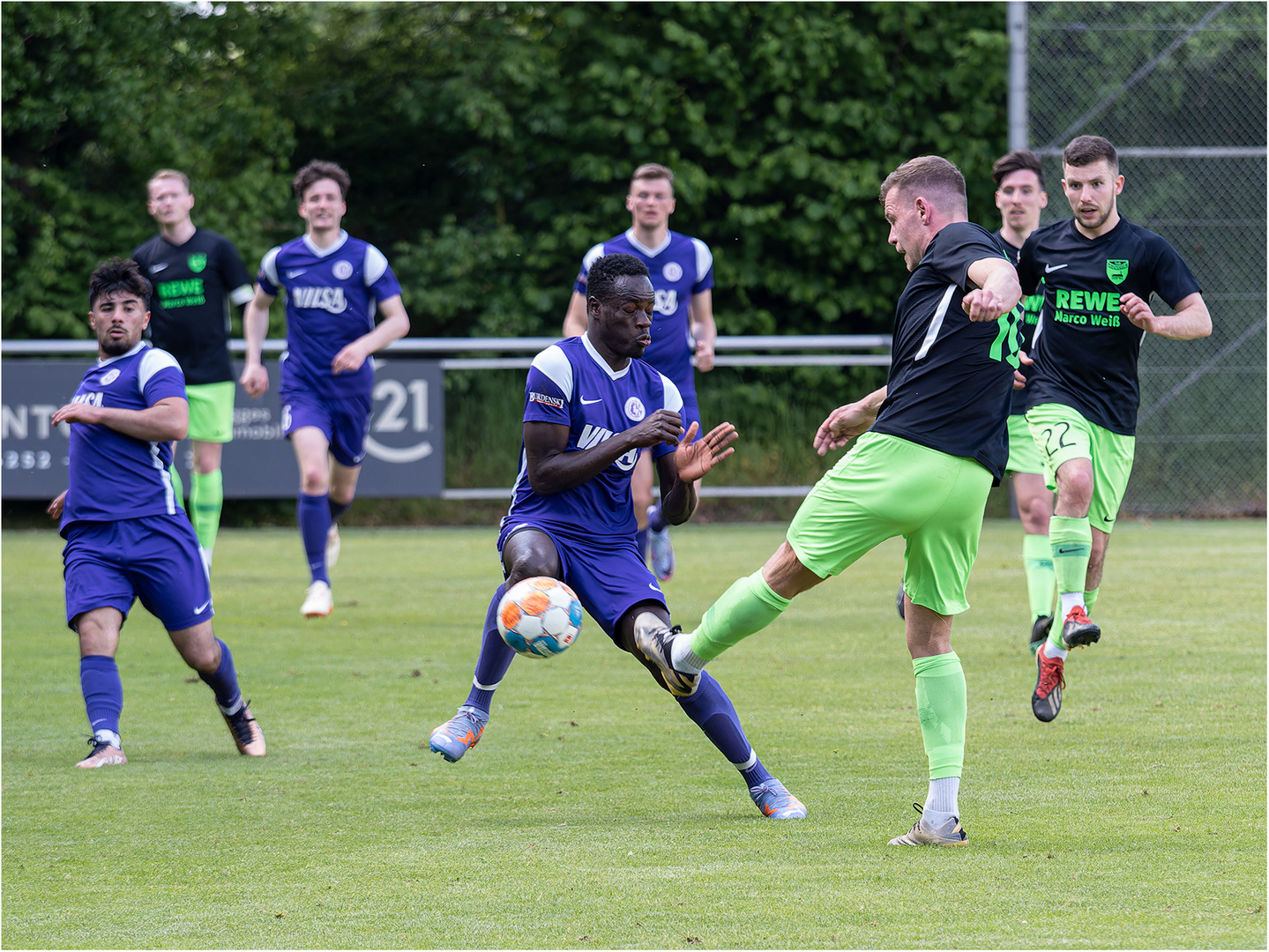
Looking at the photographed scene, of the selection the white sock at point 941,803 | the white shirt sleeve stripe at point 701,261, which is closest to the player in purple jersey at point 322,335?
the white shirt sleeve stripe at point 701,261

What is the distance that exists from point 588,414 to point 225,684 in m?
1.94

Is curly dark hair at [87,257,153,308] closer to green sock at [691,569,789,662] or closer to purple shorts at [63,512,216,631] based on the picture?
purple shorts at [63,512,216,631]

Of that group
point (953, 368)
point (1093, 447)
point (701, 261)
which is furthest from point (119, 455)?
point (701, 261)

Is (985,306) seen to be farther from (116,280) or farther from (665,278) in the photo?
(665,278)

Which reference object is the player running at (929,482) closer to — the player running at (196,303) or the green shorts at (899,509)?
the green shorts at (899,509)

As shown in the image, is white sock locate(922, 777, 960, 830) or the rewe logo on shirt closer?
white sock locate(922, 777, 960, 830)

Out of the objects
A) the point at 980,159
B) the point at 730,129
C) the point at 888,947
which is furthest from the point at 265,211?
the point at 888,947

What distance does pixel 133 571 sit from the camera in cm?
591

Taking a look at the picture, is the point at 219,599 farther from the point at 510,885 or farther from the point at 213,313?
the point at 510,885

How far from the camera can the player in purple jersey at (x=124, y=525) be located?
19.2ft

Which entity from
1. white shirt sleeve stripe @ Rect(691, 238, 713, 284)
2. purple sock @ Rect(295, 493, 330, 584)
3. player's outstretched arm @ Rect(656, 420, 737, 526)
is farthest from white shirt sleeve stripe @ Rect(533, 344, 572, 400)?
purple sock @ Rect(295, 493, 330, 584)

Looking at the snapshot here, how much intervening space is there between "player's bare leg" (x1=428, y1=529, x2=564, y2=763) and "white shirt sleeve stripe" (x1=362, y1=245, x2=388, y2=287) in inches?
181

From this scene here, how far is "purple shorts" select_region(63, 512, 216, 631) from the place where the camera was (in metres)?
5.86

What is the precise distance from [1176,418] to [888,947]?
13.6 m
